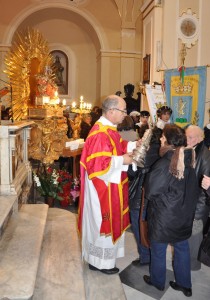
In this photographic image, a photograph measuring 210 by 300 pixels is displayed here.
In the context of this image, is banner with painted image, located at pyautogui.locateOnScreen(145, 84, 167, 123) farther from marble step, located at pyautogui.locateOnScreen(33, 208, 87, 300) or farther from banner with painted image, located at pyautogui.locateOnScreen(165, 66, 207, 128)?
marble step, located at pyautogui.locateOnScreen(33, 208, 87, 300)

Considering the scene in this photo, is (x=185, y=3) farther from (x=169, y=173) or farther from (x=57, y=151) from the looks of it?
(x=169, y=173)

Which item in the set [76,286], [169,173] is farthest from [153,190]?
[76,286]

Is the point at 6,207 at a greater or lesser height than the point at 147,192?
lesser

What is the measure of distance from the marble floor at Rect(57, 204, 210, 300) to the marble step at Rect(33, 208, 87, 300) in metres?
0.48

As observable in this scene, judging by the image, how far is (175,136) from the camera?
2789 mm

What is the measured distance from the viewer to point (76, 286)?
9.11 ft

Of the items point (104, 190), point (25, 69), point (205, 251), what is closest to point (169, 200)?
point (205, 251)

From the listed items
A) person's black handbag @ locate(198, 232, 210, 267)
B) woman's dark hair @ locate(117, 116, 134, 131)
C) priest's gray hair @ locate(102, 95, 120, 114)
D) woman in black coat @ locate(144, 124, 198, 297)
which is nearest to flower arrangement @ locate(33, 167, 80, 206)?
woman's dark hair @ locate(117, 116, 134, 131)

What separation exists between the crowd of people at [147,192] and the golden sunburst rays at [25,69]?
15.6 ft

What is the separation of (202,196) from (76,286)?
1.56m

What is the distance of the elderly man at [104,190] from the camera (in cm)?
298

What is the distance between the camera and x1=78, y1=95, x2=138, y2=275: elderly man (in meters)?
2.98

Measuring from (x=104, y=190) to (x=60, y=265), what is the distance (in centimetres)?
85

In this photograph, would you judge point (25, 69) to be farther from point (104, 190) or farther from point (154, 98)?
Result: point (104, 190)
